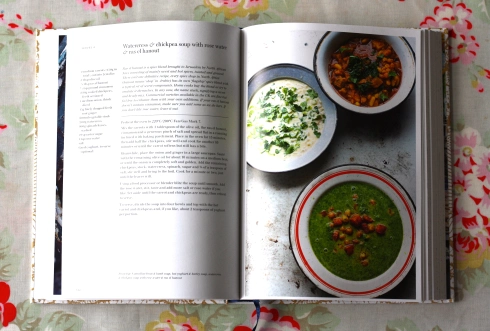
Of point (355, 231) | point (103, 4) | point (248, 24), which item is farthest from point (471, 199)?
point (103, 4)

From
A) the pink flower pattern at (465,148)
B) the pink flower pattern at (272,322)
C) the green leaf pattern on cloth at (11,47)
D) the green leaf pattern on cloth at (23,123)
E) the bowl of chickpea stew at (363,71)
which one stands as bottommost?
the pink flower pattern at (272,322)

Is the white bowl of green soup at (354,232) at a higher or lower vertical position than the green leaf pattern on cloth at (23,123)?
lower

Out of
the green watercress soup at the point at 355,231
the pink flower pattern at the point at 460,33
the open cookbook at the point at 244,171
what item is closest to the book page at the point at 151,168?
the open cookbook at the point at 244,171

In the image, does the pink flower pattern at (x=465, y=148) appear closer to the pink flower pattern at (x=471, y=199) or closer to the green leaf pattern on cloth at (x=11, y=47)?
the pink flower pattern at (x=471, y=199)

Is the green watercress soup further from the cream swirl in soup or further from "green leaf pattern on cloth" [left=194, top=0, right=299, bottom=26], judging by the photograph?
"green leaf pattern on cloth" [left=194, top=0, right=299, bottom=26]

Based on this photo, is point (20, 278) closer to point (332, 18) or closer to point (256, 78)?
point (256, 78)

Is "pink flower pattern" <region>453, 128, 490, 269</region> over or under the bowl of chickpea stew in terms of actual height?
under

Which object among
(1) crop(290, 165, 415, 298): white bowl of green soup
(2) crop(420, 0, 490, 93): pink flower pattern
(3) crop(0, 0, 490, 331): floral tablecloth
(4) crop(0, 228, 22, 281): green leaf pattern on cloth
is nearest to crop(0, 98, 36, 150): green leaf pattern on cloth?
(3) crop(0, 0, 490, 331): floral tablecloth

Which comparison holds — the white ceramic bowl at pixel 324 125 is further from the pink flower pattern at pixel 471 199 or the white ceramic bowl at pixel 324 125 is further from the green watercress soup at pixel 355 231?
the pink flower pattern at pixel 471 199
